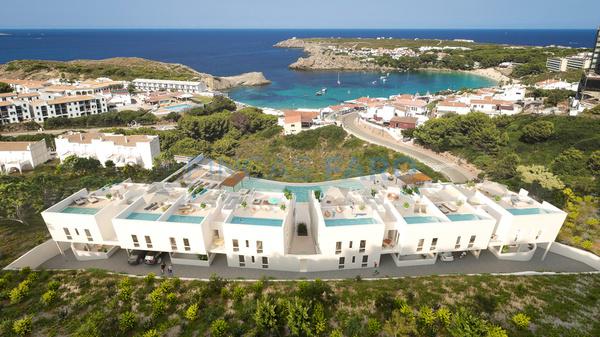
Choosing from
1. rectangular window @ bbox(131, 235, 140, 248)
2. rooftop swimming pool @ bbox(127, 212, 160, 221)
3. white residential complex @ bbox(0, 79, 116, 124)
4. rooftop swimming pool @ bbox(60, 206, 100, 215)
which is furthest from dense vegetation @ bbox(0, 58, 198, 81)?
rectangular window @ bbox(131, 235, 140, 248)

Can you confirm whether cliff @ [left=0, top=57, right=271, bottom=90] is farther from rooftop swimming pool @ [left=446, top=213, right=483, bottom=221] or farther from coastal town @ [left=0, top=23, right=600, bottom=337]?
rooftop swimming pool @ [left=446, top=213, right=483, bottom=221]

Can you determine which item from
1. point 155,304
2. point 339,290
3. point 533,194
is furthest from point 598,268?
point 155,304

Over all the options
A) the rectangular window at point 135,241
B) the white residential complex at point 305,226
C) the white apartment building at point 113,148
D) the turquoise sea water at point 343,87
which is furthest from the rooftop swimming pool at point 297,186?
the turquoise sea water at point 343,87

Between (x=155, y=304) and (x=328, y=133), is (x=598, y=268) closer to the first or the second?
(x=155, y=304)

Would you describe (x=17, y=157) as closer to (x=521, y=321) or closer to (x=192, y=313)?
(x=192, y=313)

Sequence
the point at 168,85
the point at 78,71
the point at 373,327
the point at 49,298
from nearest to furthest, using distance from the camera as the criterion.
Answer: the point at 373,327 < the point at 49,298 < the point at 168,85 < the point at 78,71

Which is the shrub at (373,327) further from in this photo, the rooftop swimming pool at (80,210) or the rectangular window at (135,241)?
the rooftop swimming pool at (80,210)

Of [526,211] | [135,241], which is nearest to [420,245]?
[526,211]
